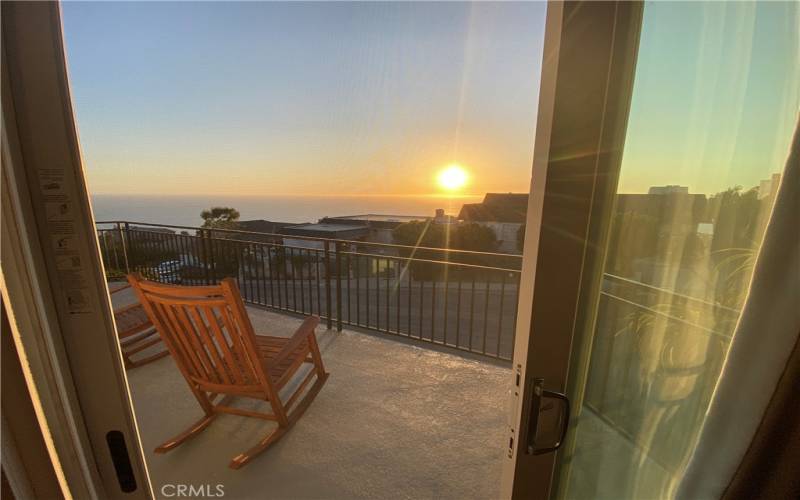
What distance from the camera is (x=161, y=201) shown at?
4.86 m

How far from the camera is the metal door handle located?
0.71 meters

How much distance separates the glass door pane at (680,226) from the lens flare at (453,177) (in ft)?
11.9

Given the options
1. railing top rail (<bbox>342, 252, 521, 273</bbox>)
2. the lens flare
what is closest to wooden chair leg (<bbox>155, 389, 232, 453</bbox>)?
railing top rail (<bbox>342, 252, 521, 273</bbox>)

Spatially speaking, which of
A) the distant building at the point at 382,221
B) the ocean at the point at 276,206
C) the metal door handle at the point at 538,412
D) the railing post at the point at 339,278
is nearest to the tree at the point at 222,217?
the ocean at the point at 276,206

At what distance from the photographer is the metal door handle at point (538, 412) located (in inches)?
27.9

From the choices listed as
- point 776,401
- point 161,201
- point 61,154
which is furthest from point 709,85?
point 161,201

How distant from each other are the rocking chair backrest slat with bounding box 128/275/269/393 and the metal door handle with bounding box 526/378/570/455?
1.53m

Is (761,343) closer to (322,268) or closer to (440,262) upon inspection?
(440,262)

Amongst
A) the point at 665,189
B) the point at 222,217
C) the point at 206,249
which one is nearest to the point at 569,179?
the point at 665,189

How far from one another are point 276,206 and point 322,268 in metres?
2.78

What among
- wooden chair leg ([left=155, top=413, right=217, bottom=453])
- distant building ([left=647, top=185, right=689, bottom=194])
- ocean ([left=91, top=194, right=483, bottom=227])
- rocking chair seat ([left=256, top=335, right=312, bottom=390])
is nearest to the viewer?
distant building ([left=647, top=185, right=689, bottom=194])

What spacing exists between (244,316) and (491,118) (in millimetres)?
2467

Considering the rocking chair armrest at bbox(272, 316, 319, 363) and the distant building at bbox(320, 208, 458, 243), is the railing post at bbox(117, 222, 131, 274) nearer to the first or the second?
the distant building at bbox(320, 208, 458, 243)

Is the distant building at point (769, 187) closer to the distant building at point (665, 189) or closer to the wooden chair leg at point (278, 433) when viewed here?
the distant building at point (665, 189)
